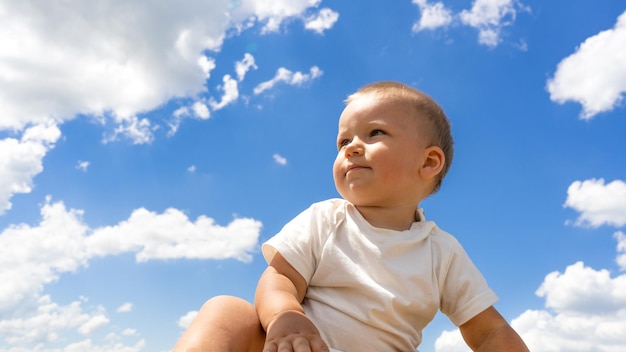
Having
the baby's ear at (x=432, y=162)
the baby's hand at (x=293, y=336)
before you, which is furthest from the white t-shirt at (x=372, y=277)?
the baby's hand at (x=293, y=336)

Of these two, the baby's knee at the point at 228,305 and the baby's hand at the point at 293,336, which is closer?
the baby's hand at the point at 293,336

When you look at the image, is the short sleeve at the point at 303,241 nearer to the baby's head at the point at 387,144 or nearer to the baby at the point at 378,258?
the baby at the point at 378,258

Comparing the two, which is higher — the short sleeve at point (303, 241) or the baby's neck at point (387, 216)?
the baby's neck at point (387, 216)

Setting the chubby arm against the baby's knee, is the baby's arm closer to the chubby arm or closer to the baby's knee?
the baby's knee

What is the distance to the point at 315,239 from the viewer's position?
2645mm

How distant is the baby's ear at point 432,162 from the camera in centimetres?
292

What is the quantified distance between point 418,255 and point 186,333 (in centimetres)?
111

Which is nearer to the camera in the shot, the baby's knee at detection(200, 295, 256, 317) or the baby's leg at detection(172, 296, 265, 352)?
the baby's leg at detection(172, 296, 265, 352)

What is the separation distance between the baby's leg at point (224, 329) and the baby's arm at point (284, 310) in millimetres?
56

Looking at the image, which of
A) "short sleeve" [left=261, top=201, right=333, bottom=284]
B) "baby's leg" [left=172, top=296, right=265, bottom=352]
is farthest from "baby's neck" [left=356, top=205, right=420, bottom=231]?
"baby's leg" [left=172, top=296, right=265, bottom=352]

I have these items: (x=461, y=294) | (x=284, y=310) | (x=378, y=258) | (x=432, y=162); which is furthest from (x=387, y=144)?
(x=284, y=310)

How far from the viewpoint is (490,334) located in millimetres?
2791

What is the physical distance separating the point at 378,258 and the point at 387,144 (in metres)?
0.53

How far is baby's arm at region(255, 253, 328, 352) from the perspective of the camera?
1.98m
